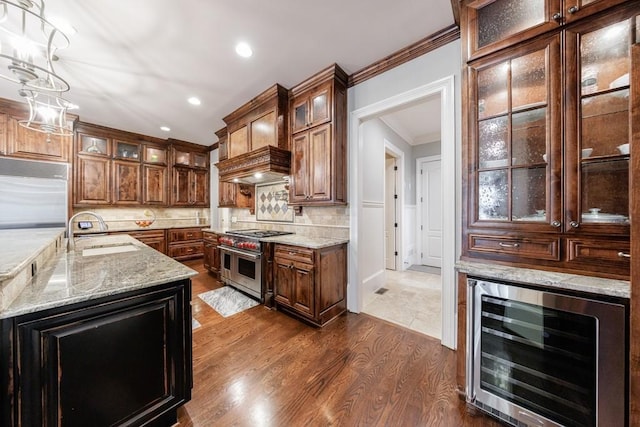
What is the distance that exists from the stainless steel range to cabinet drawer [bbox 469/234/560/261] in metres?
2.15

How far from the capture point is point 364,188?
3000 millimetres

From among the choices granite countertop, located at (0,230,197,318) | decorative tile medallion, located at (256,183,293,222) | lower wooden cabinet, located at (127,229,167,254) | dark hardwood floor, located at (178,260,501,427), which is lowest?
dark hardwood floor, located at (178,260,501,427)

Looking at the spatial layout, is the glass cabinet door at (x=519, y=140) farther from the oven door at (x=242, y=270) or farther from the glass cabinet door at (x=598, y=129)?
the oven door at (x=242, y=270)

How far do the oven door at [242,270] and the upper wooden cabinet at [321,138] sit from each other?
3.29ft

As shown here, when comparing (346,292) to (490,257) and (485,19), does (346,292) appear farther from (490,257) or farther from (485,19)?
(485,19)

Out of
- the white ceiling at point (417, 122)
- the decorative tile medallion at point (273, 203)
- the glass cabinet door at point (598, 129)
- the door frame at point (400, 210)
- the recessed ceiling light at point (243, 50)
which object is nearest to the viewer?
the glass cabinet door at point (598, 129)

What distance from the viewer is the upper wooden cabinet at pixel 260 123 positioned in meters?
3.02

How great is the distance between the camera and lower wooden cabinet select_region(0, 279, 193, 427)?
0.88 m

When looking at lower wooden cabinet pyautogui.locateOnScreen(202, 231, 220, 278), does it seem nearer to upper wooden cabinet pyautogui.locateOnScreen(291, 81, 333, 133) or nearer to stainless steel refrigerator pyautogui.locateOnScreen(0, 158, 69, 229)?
stainless steel refrigerator pyautogui.locateOnScreen(0, 158, 69, 229)

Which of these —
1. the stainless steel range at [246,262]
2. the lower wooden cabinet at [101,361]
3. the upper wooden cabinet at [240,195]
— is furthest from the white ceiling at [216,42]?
the lower wooden cabinet at [101,361]

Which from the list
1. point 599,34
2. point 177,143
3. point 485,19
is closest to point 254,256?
point 485,19

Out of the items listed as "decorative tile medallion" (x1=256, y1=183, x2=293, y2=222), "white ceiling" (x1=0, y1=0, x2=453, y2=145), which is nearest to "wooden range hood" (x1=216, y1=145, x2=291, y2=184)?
"decorative tile medallion" (x1=256, y1=183, x2=293, y2=222)

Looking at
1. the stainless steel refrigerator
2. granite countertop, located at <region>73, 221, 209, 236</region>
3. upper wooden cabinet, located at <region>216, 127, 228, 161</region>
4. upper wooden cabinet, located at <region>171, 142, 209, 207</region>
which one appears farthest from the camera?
upper wooden cabinet, located at <region>171, 142, 209, 207</region>

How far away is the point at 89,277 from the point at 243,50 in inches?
89.2
